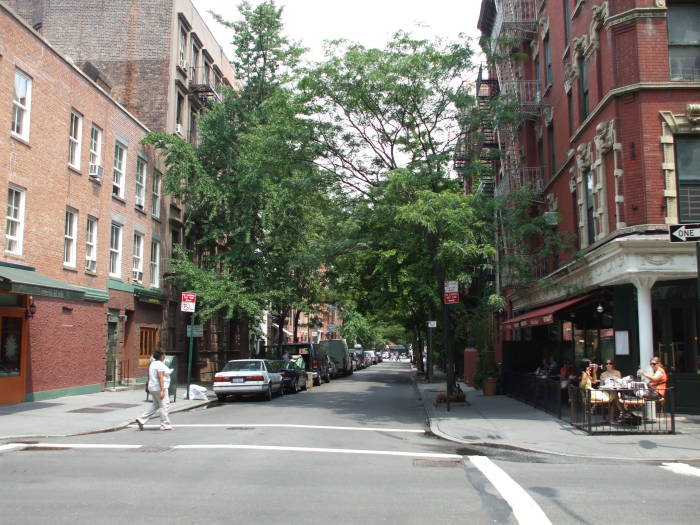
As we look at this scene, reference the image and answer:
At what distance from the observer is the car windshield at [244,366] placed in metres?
21.4

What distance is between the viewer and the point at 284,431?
13.5 metres

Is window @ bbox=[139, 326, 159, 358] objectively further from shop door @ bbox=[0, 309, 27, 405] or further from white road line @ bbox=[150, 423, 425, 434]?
white road line @ bbox=[150, 423, 425, 434]

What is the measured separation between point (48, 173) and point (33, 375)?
20.3ft

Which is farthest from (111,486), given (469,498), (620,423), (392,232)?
(392,232)

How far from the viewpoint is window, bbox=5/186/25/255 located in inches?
731

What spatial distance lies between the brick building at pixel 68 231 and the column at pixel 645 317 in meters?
14.0

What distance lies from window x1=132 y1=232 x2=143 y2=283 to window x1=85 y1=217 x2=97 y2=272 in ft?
11.0

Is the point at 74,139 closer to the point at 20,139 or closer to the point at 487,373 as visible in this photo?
the point at 20,139

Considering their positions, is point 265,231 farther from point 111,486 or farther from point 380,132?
point 111,486

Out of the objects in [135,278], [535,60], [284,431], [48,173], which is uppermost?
[535,60]

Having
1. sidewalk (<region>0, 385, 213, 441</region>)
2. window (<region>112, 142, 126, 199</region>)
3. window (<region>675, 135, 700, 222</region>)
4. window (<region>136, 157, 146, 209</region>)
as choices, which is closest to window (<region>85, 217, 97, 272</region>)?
window (<region>112, 142, 126, 199</region>)

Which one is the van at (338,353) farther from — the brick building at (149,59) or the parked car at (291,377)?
the parked car at (291,377)

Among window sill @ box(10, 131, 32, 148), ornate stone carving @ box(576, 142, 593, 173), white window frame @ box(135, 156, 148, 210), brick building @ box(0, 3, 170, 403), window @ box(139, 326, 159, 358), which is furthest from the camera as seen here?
white window frame @ box(135, 156, 148, 210)

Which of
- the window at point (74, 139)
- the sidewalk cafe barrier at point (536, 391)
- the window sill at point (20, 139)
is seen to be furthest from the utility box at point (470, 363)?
the window sill at point (20, 139)
